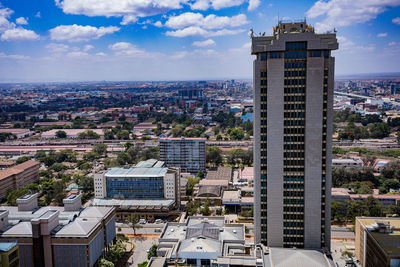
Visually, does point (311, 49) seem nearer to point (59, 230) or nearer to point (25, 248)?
point (59, 230)

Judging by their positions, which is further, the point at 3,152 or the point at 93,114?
the point at 93,114

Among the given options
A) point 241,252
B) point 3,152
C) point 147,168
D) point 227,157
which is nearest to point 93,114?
point 3,152

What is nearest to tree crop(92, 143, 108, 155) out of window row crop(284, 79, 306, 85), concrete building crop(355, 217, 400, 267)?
concrete building crop(355, 217, 400, 267)

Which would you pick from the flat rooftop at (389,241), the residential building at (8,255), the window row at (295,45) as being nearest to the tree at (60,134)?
the residential building at (8,255)

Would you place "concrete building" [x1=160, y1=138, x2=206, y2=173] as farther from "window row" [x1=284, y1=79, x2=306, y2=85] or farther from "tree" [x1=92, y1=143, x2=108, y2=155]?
"window row" [x1=284, y1=79, x2=306, y2=85]

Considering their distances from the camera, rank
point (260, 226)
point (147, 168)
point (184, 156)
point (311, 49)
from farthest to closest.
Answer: point (184, 156) → point (147, 168) → point (260, 226) → point (311, 49)

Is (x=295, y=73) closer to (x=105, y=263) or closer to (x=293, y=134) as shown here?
(x=293, y=134)

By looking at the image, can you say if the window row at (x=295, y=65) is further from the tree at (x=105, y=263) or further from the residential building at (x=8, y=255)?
the residential building at (x=8, y=255)

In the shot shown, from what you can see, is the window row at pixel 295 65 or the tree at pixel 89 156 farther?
the tree at pixel 89 156
